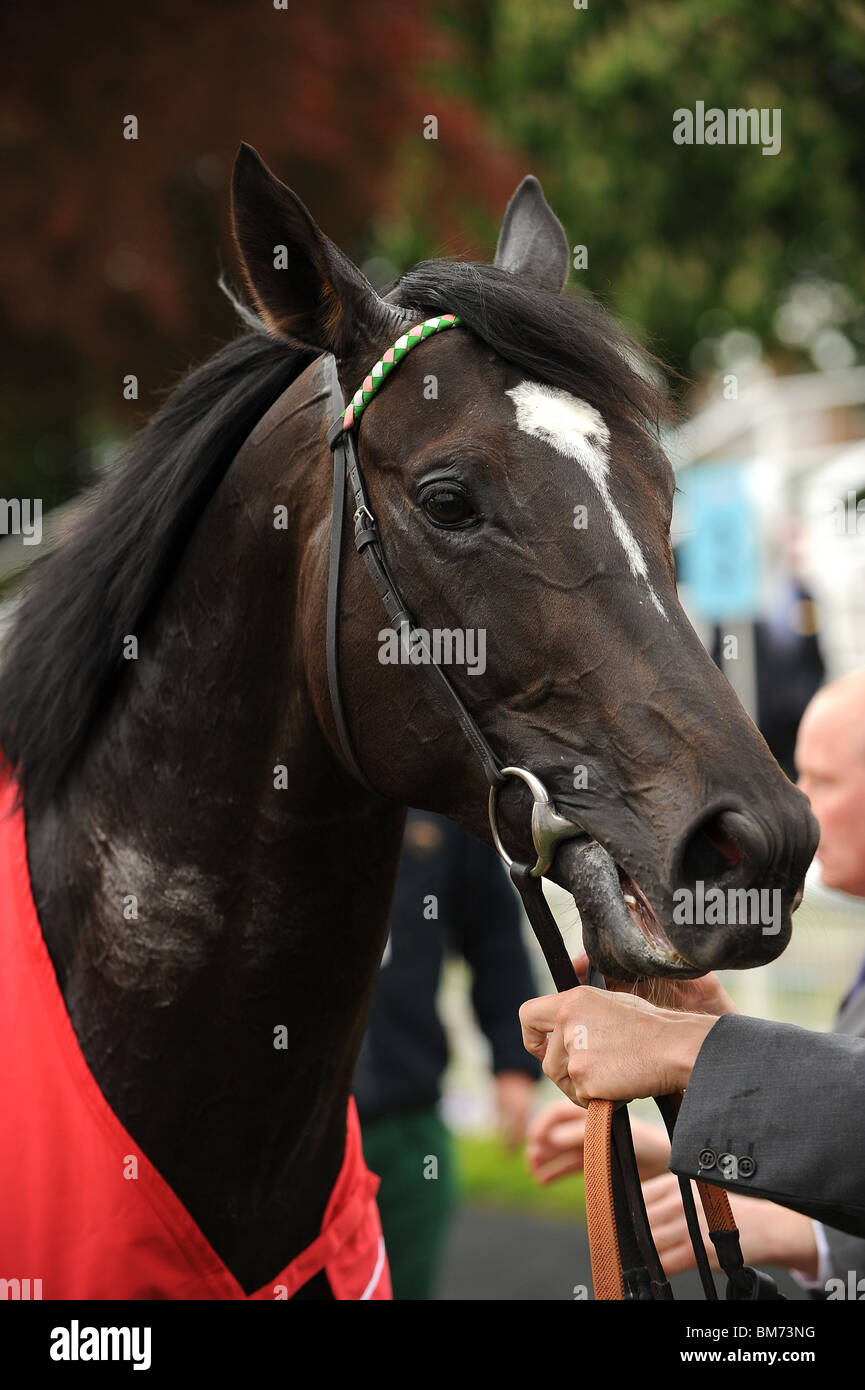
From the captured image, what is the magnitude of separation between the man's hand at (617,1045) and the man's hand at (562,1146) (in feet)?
1.97

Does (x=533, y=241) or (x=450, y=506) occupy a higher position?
(x=533, y=241)

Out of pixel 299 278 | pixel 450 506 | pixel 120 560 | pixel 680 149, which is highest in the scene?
pixel 680 149

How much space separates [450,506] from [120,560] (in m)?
0.70

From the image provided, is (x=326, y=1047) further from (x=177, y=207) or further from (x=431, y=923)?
(x=177, y=207)

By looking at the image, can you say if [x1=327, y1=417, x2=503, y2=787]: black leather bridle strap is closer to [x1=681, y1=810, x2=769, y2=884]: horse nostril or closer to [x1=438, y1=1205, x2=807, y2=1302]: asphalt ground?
[x1=681, y1=810, x2=769, y2=884]: horse nostril

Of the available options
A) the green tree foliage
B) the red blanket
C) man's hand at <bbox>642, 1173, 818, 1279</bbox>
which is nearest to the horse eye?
the red blanket

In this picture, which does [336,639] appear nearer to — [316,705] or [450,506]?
[316,705]

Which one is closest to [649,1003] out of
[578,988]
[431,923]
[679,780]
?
[578,988]

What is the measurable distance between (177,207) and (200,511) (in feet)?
23.2

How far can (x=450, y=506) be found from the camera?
1834 mm

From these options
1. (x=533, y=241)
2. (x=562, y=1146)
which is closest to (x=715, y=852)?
(x=562, y=1146)

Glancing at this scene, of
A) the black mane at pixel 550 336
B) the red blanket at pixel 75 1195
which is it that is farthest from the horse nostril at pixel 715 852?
the red blanket at pixel 75 1195

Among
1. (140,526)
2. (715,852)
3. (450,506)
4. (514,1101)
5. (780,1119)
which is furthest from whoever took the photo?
(514,1101)

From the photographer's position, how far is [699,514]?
7441 millimetres
